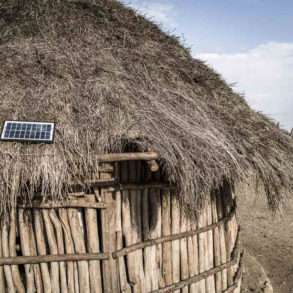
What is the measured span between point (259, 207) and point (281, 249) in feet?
15.2

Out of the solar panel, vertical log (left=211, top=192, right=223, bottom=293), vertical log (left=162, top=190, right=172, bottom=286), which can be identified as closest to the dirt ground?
vertical log (left=211, top=192, right=223, bottom=293)

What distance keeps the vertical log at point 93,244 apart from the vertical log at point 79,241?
0.06m

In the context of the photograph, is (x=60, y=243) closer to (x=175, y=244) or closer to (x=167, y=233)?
(x=167, y=233)

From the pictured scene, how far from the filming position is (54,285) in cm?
467

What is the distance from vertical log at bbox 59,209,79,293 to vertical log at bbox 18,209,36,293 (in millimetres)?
430

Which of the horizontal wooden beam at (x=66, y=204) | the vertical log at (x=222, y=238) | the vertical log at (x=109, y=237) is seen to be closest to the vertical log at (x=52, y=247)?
the horizontal wooden beam at (x=66, y=204)

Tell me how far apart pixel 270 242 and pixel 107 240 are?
22.7 ft

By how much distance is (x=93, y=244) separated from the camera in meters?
4.66

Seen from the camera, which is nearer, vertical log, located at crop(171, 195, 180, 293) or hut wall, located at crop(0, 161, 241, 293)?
hut wall, located at crop(0, 161, 241, 293)

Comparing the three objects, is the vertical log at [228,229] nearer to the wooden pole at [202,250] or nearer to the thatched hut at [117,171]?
the thatched hut at [117,171]

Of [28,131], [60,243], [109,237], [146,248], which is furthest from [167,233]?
[28,131]

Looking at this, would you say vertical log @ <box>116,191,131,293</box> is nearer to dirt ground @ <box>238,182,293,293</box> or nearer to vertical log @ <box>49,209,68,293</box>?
vertical log @ <box>49,209,68,293</box>

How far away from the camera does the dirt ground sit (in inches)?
313

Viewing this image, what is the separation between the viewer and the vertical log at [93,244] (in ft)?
15.2
